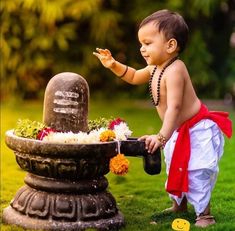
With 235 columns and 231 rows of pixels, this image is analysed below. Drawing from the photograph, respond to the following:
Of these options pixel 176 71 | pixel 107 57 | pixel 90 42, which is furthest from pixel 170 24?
pixel 90 42

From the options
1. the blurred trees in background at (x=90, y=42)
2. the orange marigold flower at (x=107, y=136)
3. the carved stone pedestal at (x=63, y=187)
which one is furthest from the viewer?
the blurred trees in background at (x=90, y=42)

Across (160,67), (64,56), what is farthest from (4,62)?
(160,67)

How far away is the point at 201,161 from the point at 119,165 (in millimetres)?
573

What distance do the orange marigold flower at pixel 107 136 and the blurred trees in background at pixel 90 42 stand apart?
616 centimetres

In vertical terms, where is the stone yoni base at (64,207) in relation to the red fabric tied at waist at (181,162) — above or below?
below

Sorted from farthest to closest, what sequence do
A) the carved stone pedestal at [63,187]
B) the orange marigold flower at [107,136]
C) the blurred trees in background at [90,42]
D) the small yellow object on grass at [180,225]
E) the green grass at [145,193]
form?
1. the blurred trees in background at [90,42]
2. the green grass at [145,193]
3. the small yellow object on grass at [180,225]
4. the orange marigold flower at [107,136]
5. the carved stone pedestal at [63,187]

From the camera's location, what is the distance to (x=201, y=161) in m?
4.13

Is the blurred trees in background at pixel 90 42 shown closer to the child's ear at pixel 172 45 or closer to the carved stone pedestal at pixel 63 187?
the child's ear at pixel 172 45

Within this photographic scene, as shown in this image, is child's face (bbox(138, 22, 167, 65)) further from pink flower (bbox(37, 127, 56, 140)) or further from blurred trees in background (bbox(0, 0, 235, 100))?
blurred trees in background (bbox(0, 0, 235, 100))

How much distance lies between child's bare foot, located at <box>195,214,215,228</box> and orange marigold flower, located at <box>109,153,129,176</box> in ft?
2.11

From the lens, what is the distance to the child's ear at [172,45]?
4145 millimetres

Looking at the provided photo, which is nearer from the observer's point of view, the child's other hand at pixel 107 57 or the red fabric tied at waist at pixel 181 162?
the red fabric tied at waist at pixel 181 162

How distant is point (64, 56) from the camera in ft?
34.7

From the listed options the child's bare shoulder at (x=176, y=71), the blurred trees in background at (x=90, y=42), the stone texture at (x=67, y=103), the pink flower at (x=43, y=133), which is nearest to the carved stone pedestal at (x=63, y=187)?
the pink flower at (x=43, y=133)
